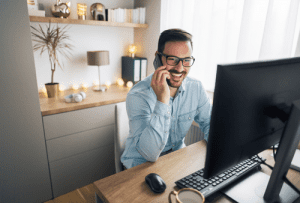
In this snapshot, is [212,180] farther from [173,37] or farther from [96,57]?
[96,57]

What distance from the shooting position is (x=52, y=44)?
192cm

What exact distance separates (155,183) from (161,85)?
0.48 m

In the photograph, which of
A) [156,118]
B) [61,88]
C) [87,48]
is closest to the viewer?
[156,118]

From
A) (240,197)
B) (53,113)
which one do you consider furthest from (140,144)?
(53,113)

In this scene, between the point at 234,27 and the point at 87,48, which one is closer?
the point at 234,27

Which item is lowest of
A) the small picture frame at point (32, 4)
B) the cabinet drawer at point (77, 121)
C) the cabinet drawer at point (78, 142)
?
the cabinet drawer at point (78, 142)

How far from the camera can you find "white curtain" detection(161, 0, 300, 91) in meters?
1.47

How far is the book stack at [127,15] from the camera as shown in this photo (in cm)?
221

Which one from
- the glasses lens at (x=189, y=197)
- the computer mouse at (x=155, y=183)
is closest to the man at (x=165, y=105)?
the computer mouse at (x=155, y=183)

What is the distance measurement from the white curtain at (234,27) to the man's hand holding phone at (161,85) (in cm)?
80

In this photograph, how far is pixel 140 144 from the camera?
0.98m

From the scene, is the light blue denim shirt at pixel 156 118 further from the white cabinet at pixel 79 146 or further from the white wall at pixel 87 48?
the white wall at pixel 87 48

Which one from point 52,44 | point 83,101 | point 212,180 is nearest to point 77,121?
point 83,101

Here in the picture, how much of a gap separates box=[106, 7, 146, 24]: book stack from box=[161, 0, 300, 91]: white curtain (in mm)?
283
